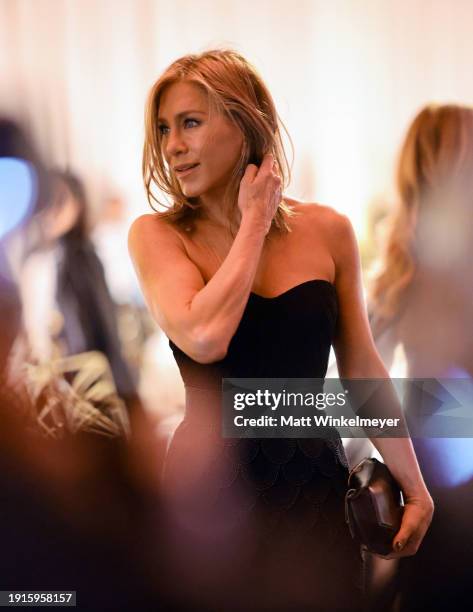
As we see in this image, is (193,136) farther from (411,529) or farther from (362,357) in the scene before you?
(411,529)

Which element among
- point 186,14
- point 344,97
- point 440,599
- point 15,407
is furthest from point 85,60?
point 440,599

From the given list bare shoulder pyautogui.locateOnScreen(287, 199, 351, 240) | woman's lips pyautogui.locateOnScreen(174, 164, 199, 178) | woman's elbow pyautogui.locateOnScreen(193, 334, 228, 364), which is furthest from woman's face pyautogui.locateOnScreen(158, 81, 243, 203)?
woman's elbow pyautogui.locateOnScreen(193, 334, 228, 364)

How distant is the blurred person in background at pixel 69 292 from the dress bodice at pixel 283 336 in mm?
613

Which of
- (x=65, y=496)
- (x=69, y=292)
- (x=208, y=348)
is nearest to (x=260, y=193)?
(x=208, y=348)

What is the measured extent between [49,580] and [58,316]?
0.60 meters

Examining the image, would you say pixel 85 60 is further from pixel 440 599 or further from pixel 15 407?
pixel 440 599

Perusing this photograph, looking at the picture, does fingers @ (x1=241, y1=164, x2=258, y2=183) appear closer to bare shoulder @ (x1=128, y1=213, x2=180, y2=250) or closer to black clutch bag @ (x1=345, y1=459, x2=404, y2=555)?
bare shoulder @ (x1=128, y1=213, x2=180, y2=250)

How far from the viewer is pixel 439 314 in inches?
66.7

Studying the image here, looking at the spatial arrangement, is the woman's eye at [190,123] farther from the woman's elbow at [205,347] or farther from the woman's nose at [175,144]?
the woman's elbow at [205,347]

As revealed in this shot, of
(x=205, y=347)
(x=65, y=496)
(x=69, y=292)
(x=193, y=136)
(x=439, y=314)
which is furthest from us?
(x=69, y=292)

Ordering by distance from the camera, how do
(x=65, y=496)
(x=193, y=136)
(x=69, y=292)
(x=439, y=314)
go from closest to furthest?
(x=193, y=136), (x=439, y=314), (x=65, y=496), (x=69, y=292)

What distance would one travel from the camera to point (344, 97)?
1810 millimetres

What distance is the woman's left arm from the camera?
136 cm

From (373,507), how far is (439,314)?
0.54 metres
